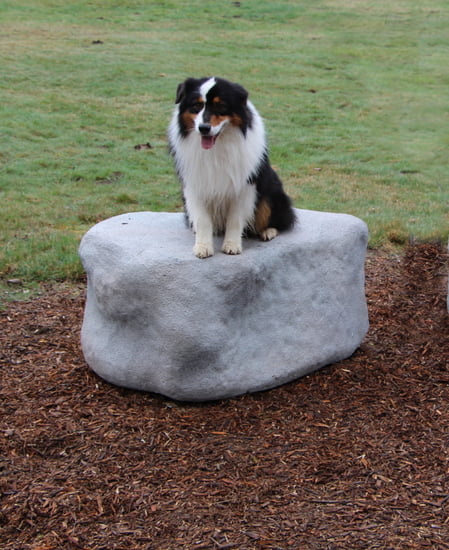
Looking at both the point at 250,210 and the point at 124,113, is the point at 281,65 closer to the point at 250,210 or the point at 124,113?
the point at 124,113

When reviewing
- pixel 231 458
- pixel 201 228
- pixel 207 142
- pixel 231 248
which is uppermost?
pixel 207 142

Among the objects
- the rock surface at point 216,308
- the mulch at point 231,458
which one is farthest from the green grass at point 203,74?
the mulch at point 231,458

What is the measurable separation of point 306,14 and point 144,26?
190 inches

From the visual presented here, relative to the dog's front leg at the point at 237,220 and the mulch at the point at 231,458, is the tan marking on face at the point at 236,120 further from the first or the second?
the mulch at the point at 231,458

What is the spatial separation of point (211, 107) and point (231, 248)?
954 mm

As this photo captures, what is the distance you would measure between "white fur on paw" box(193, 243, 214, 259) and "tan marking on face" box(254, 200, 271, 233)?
0.43 meters

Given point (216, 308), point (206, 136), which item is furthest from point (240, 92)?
point (216, 308)

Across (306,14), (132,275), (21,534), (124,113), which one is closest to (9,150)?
(124,113)

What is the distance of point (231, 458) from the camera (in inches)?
158

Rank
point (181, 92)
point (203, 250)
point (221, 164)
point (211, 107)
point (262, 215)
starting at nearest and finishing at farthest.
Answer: point (211, 107) < point (181, 92) < point (221, 164) < point (203, 250) < point (262, 215)

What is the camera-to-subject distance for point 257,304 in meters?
4.64

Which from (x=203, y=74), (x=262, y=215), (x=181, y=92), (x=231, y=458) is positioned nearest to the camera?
(x=231, y=458)

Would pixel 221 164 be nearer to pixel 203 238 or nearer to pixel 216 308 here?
pixel 203 238

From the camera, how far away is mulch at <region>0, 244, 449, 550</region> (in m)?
3.47
